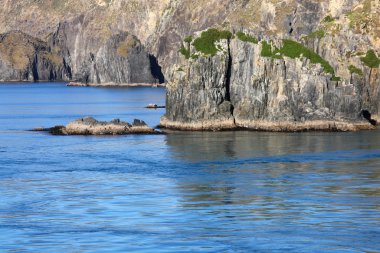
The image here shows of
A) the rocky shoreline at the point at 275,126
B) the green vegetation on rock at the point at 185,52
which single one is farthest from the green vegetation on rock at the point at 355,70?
the green vegetation on rock at the point at 185,52

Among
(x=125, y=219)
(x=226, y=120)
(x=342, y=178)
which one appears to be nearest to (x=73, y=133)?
(x=226, y=120)

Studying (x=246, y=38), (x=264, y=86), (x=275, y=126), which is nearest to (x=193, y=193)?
(x=275, y=126)

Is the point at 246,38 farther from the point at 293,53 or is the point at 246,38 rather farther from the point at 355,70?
the point at 355,70

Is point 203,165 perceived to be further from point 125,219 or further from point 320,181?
point 125,219

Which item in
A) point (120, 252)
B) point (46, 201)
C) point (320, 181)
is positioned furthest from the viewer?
point (320, 181)

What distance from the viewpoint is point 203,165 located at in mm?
92125

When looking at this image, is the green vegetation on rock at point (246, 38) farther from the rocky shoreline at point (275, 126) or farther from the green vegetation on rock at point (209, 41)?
the rocky shoreline at point (275, 126)

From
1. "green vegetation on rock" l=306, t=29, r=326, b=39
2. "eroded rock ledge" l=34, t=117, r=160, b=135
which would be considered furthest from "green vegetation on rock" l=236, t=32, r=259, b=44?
"green vegetation on rock" l=306, t=29, r=326, b=39

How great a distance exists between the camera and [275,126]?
427 feet

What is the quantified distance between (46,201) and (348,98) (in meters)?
70.2

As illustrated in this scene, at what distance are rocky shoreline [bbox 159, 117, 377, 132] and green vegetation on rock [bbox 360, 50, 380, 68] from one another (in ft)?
59.6

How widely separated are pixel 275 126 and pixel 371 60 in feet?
88.5

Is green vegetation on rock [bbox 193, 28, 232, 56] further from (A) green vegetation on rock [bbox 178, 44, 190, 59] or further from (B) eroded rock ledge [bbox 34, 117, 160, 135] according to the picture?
(B) eroded rock ledge [bbox 34, 117, 160, 135]

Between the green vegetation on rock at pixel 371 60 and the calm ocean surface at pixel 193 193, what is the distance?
2517 centimetres
